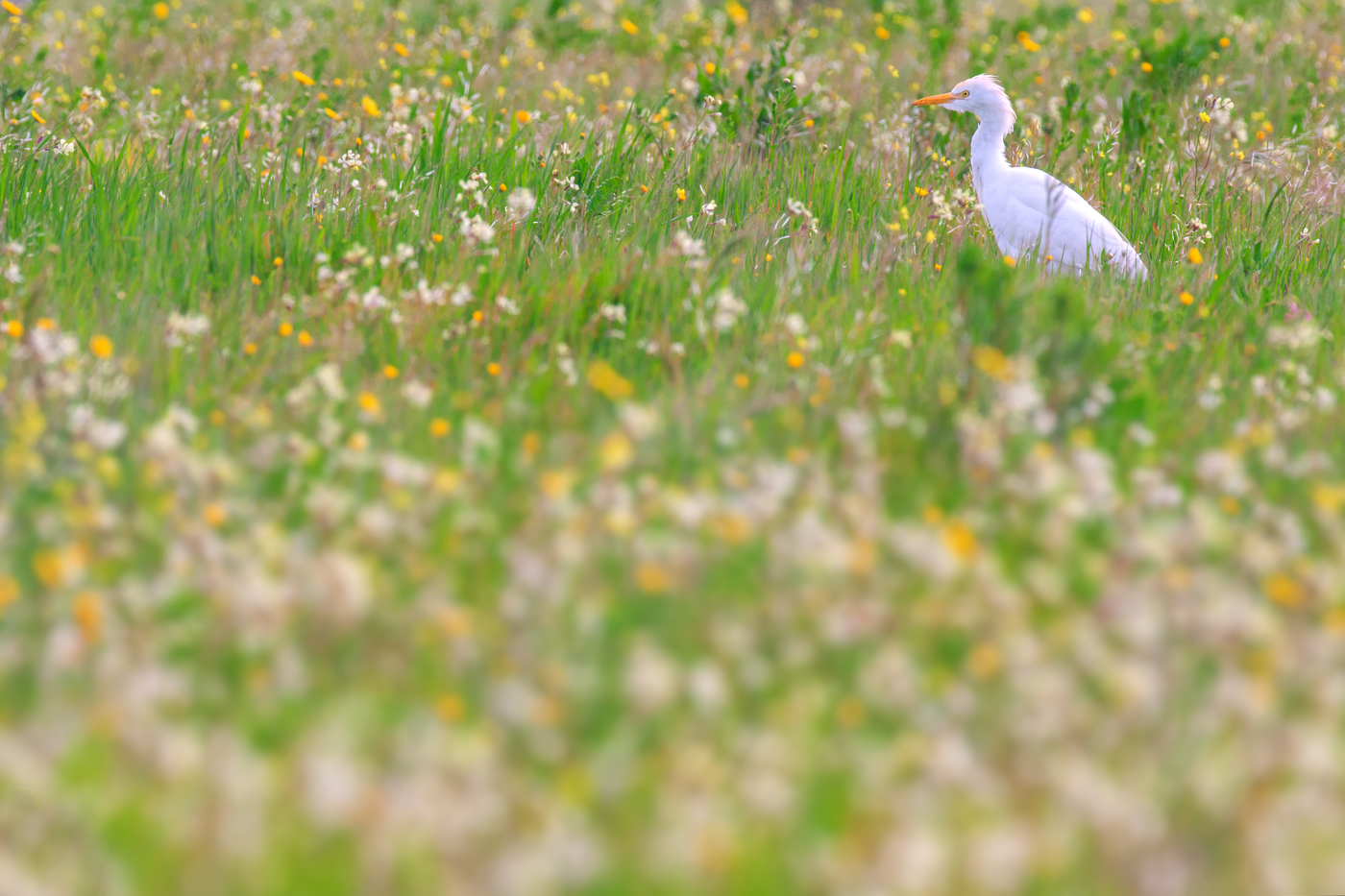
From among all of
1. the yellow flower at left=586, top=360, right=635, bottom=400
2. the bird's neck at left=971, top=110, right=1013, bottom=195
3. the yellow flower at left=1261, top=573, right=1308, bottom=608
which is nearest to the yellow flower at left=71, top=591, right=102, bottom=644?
the yellow flower at left=586, top=360, right=635, bottom=400

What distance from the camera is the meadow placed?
2572 mm

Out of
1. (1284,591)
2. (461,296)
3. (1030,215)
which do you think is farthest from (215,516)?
(1030,215)

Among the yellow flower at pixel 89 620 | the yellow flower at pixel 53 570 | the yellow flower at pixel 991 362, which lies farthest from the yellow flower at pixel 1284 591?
the yellow flower at pixel 53 570

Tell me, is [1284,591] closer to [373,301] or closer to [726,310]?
[726,310]

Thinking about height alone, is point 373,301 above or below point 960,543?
above

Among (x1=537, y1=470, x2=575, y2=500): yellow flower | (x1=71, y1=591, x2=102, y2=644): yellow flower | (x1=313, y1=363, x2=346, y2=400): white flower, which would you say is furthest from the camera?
(x1=313, y1=363, x2=346, y2=400): white flower

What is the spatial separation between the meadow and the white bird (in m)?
0.18

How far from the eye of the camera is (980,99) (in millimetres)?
6625

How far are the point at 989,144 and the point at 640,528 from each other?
12.3 feet

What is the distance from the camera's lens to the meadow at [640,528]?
2.57 meters

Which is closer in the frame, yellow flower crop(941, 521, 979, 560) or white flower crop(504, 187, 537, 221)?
yellow flower crop(941, 521, 979, 560)

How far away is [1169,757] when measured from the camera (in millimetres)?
2797

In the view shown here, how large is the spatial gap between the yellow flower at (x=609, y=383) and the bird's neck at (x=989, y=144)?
109 inches

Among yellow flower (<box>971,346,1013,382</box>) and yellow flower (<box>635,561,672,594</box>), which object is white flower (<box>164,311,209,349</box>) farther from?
yellow flower (<box>971,346,1013,382</box>)
